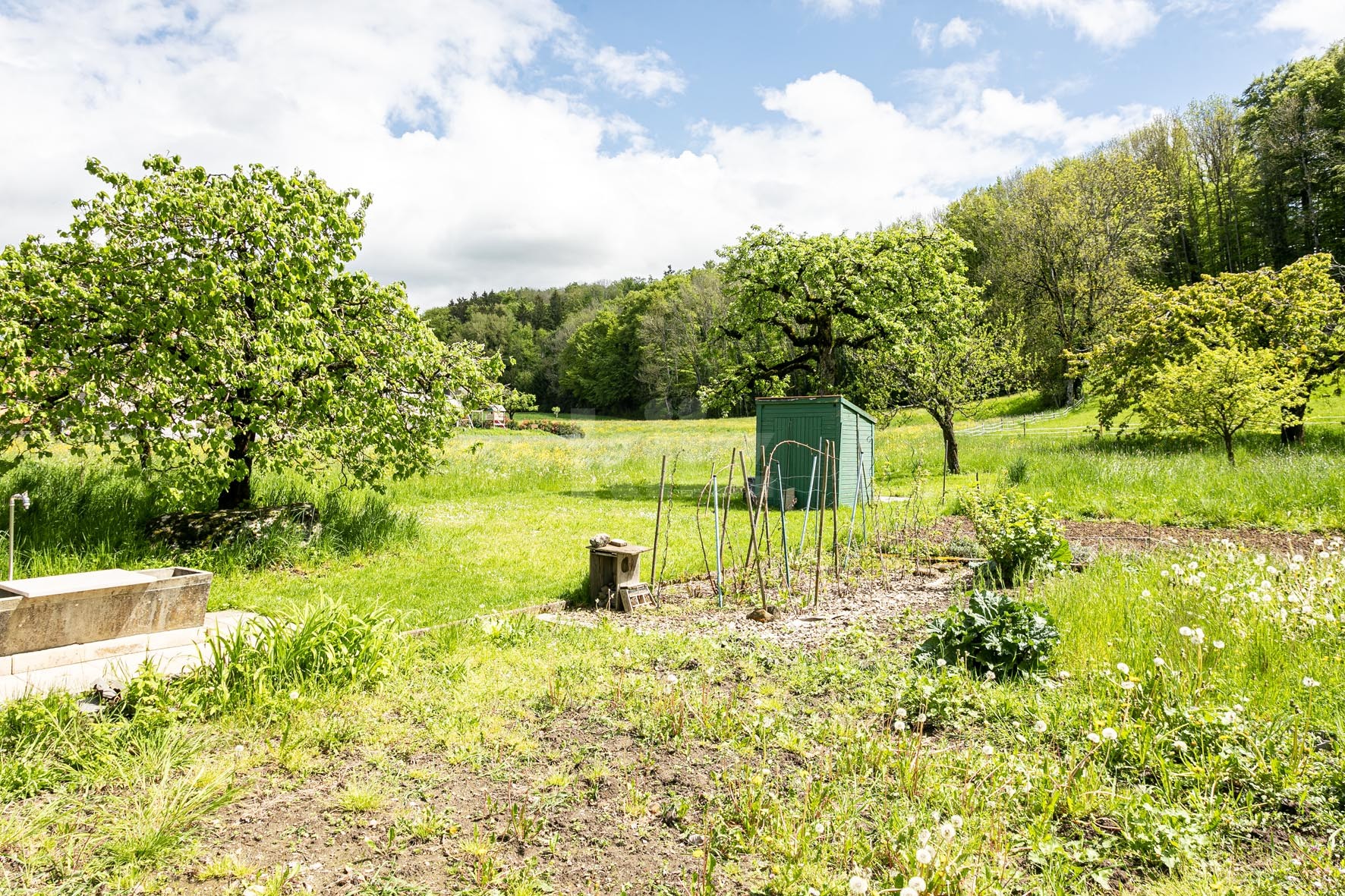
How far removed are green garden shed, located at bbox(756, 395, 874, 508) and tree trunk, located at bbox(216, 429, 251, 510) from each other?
8.66m

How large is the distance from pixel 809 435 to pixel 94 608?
1173 cm

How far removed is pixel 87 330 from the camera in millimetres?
7398

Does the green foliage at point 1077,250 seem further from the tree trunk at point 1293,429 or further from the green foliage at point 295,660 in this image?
the green foliage at point 295,660

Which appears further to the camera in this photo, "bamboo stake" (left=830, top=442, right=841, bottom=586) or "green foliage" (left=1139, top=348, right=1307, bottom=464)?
"green foliage" (left=1139, top=348, right=1307, bottom=464)

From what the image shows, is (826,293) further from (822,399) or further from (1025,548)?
(1025,548)

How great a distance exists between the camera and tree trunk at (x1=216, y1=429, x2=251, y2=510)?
28.9ft

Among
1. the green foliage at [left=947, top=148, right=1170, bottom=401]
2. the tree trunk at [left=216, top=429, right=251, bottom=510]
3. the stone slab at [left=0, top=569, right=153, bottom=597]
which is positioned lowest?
the stone slab at [left=0, top=569, right=153, bottom=597]

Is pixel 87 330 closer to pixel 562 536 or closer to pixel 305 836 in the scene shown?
pixel 562 536

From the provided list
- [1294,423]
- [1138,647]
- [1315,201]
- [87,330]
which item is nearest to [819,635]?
[1138,647]

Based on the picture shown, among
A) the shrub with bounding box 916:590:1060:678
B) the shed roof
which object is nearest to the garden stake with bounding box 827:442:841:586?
the shrub with bounding box 916:590:1060:678

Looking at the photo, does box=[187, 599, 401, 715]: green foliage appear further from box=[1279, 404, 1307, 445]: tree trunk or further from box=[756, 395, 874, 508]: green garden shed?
box=[1279, 404, 1307, 445]: tree trunk

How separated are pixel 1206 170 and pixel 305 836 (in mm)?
52378

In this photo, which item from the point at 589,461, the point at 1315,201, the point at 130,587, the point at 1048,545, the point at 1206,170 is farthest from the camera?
the point at 1206,170

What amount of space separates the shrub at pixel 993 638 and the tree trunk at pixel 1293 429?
16299 mm
